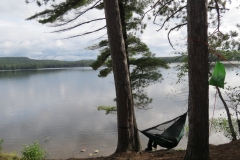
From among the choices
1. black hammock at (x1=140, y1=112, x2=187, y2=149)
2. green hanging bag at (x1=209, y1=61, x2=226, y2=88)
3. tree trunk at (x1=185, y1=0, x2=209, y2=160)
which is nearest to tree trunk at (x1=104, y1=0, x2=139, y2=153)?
black hammock at (x1=140, y1=112, x2=187, y2=149)

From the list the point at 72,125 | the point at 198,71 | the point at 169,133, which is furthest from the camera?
the point at 72,125

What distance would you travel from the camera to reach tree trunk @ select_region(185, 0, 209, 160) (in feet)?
9.56

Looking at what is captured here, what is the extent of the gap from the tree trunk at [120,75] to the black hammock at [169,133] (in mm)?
461

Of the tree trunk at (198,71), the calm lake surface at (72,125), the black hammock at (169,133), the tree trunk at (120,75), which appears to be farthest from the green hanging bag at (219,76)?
the calm lake surface at (72,125)

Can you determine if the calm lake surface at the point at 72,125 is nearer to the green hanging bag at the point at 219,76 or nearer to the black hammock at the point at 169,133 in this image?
the black hammock at the point at 169,133

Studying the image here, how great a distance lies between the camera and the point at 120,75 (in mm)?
4402

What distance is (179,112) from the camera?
15.5 m

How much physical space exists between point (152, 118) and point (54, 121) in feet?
22.6

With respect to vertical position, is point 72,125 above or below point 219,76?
below

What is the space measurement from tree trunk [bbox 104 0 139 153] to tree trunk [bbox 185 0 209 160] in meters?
1.66

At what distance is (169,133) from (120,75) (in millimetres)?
1502

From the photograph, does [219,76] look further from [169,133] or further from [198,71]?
[169,133]

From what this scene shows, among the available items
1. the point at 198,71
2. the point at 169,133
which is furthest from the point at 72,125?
the point at 198,71

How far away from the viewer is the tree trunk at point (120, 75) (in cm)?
431
